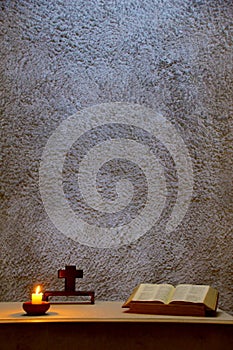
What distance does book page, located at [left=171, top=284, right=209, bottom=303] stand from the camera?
166 cm

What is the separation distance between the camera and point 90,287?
6.88 ft

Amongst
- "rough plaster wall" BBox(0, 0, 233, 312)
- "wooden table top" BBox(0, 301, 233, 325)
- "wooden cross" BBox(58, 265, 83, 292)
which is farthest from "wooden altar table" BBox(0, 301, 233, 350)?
"rough plaster wall" BBox(0, 0, 233, 312)

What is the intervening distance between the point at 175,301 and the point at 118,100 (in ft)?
2.93

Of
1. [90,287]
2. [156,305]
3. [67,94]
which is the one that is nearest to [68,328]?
[156,305]

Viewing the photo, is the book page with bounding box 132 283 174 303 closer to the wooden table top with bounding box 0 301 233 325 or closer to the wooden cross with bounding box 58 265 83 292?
the wooden table top with bounding box 0 301 233 325

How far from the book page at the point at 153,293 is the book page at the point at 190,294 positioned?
3 centimetres

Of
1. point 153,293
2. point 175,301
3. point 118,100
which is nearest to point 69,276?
point 153,293

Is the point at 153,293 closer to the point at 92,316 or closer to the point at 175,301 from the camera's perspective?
the point at 175,301

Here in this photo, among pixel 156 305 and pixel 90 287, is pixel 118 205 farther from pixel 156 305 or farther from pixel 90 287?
pixel 156 305

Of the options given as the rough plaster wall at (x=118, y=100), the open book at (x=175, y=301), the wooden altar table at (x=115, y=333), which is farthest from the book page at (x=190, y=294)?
the rough plaster wall at (x=118, y=100)

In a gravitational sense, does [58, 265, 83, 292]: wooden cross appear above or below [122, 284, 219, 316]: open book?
above

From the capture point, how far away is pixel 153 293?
5.76ft

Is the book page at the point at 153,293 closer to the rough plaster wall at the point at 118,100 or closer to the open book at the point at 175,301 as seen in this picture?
the open book at the point at 175,301

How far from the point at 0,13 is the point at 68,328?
4.40ft
